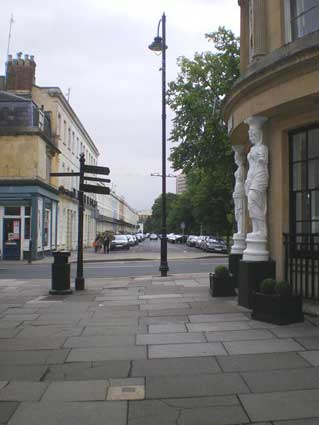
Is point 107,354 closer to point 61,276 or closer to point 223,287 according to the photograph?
point 223,287

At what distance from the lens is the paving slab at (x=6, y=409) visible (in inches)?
166

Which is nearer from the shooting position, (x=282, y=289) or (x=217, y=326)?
(x=282, y=289)

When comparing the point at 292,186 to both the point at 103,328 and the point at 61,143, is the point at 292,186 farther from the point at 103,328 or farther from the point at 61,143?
the point at 61,143

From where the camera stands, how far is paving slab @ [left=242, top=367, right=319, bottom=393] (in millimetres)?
4859

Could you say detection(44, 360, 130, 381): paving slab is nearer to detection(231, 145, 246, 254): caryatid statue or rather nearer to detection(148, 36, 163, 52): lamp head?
detection(231, 145, 246, 254): caryatid statue

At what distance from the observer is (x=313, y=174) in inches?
370

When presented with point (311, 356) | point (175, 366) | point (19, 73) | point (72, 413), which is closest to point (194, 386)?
point (175, 366)

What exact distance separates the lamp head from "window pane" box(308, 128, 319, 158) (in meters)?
10.7

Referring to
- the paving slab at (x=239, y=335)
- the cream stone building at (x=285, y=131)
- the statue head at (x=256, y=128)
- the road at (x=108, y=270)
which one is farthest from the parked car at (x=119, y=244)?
the paving slab at (x=239, y=335)

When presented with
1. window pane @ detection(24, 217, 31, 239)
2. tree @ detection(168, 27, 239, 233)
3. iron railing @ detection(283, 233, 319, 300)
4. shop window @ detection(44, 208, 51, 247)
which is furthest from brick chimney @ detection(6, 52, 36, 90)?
iron railing @ detection(283, 233, 319, 300)

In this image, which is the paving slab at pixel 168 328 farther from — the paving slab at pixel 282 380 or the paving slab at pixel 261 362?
the paving slab at pixel 282 380

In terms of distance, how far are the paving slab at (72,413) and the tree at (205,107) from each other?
73.8 feet

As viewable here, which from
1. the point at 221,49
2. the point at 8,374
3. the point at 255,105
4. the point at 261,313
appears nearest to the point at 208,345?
the point at 261,313

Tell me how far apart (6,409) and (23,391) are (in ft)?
1.63
